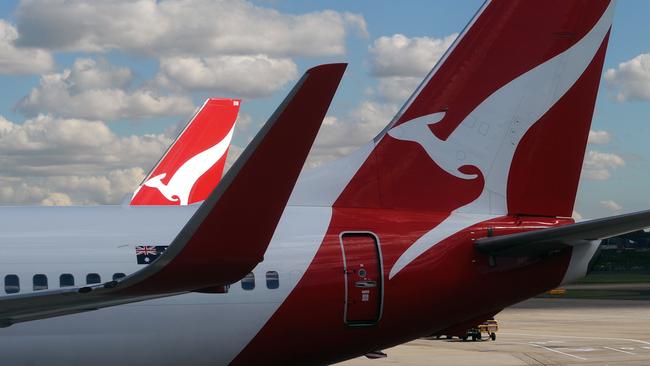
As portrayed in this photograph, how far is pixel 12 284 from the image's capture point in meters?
13.5

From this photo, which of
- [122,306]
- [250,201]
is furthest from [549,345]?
[250,201]

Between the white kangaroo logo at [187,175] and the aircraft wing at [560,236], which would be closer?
the aircraft wing at [560,236]

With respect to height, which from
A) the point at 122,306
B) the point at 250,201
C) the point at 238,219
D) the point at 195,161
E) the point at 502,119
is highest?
the point at 195,161

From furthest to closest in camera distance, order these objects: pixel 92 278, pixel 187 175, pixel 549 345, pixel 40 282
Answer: pixel 549 345
pixel 187 175
pixel 92 278
pixel 40 282

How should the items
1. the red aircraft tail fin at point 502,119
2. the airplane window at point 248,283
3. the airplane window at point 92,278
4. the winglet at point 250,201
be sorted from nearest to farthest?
the winglet at point 250,201
the airplane window at point 92,278
the airplane window at point 248,283
the red aircraft tail fin at point 502,119

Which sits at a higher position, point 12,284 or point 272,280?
point 12,284

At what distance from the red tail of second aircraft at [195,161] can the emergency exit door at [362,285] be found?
13.6m

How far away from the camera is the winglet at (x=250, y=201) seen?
9078mm

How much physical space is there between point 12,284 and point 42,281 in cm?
38

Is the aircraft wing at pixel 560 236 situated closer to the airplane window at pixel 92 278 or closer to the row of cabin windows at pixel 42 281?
the row of cabin windows at pixel 42 281

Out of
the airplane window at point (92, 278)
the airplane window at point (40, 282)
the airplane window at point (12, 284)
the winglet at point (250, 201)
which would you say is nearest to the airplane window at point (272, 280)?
the airplane window at point (92, 278)

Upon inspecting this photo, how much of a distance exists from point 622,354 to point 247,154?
23563 millimetres

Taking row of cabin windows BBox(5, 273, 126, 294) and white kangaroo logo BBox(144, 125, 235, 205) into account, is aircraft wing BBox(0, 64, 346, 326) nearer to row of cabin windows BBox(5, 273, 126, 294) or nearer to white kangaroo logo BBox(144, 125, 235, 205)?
row of cabin windows BBox(5, 273, 126, 294)

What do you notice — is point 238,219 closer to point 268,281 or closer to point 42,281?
point 268,281
